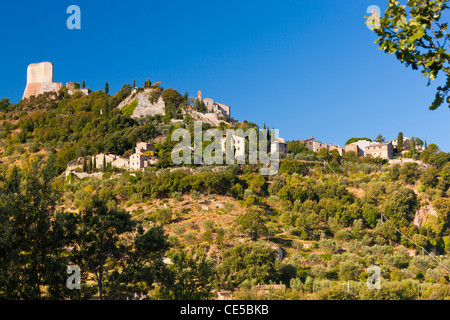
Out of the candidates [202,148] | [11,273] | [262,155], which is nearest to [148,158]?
[202,148]

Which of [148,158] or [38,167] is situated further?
[148,158]

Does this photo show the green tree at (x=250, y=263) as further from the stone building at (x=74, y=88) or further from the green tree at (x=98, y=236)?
the stone building at (x=74, y=88)

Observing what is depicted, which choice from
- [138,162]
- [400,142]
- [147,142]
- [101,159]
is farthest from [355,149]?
[101,159]

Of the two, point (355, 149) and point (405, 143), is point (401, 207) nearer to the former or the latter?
point (355, 149)

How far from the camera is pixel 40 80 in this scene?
305 feet

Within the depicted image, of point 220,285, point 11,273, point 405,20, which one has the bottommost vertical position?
point 220,285

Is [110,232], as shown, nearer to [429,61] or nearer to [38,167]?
[38,167]

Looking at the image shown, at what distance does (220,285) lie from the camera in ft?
86.9

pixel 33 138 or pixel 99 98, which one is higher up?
pixel 99 98

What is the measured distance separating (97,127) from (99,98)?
13.9 m

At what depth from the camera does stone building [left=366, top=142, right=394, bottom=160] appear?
6581 cm

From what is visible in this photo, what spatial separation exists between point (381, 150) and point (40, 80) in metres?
66.3

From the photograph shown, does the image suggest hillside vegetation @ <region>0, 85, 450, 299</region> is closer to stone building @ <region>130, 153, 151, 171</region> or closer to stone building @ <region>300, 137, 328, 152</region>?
stone building @ <region>130, 153, 151, 171</region>

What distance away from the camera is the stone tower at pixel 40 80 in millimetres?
91500
